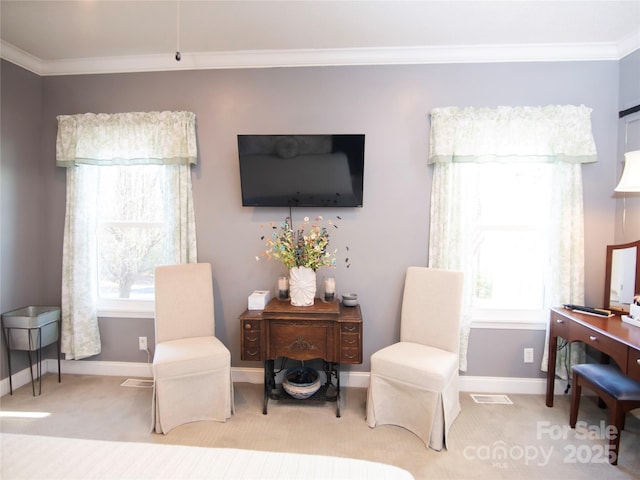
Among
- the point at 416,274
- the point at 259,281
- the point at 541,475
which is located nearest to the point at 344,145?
the point at 416,274

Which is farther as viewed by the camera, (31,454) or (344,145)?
(344,145)

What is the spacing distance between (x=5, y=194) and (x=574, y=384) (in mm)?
4621

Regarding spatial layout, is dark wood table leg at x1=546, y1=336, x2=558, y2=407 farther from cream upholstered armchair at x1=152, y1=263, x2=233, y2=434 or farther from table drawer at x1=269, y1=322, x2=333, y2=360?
cream upholstered armchair at x1=152, y1=263, x2=233, y2=434

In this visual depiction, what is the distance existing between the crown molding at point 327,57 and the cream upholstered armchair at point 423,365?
1.74m

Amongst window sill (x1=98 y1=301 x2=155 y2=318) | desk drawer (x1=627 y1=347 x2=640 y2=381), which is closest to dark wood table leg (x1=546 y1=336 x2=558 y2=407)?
desk drawer (x1=627 y1=347 x2=640 y2=381)

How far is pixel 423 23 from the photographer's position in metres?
2.32

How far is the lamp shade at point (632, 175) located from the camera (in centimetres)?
217

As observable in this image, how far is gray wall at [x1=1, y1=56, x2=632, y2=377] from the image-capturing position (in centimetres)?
264

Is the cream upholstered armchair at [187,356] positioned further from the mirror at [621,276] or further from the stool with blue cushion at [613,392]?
the mirror at [621,276]

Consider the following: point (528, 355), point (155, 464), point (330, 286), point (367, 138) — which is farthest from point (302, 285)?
point (528, 355)

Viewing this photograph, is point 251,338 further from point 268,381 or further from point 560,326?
point 560,326

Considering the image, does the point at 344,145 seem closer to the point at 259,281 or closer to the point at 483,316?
the point at 259,281

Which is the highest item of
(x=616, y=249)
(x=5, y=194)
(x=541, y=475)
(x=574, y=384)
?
(x=5, y=194)

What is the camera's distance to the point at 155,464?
1.01 metres
